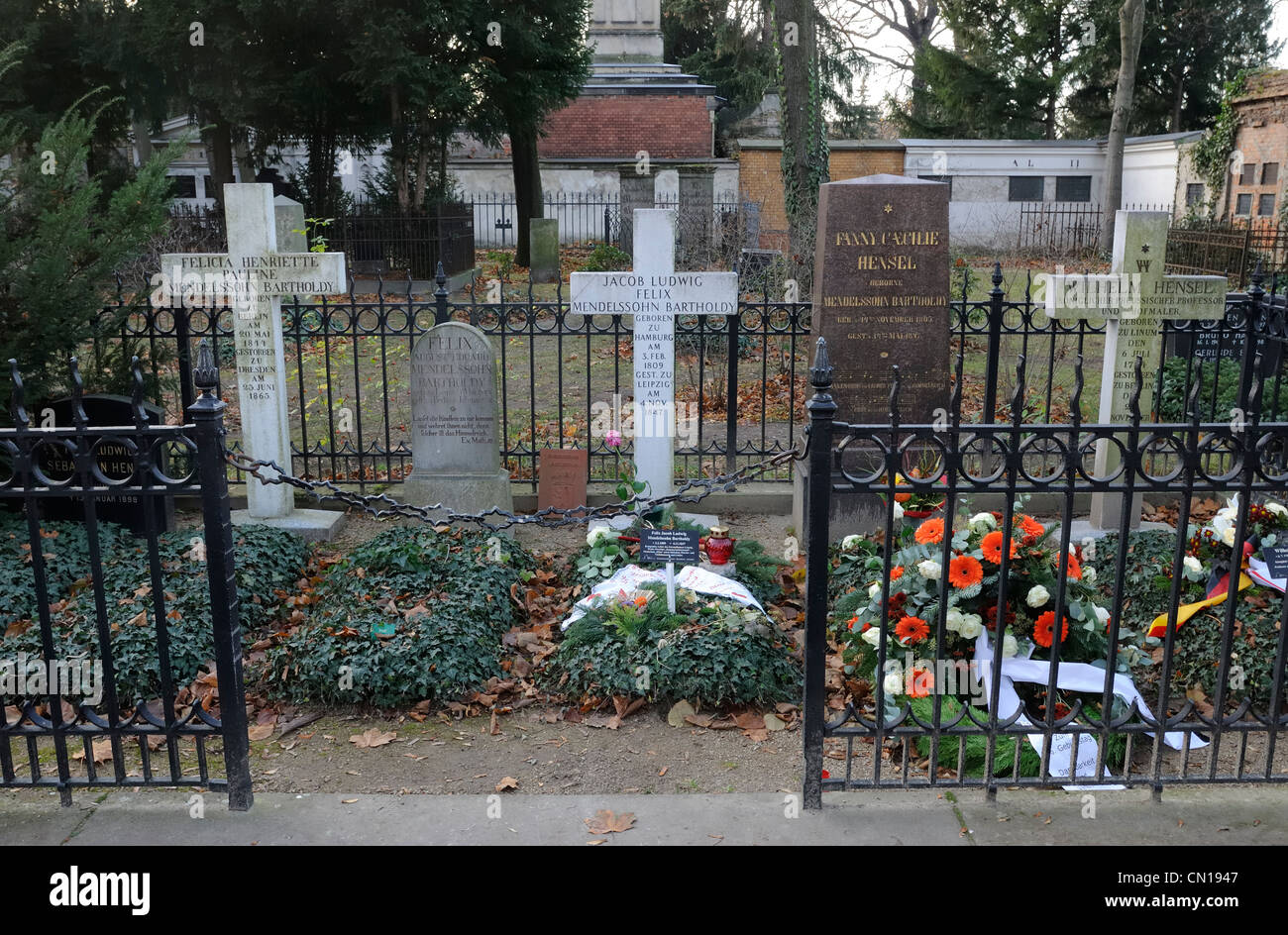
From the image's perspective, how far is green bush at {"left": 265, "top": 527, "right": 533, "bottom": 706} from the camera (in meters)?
5.18

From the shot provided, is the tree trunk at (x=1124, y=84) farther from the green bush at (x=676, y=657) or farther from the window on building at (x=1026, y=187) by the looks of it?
the green bush at (x=676, y=657)

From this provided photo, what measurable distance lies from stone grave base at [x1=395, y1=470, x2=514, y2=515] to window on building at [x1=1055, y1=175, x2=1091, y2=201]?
94.1 ft

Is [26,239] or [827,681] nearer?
[827,681]

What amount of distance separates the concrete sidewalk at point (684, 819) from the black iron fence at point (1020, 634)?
0.09m

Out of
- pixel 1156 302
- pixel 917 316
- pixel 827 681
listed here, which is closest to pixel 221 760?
pixel 827 681

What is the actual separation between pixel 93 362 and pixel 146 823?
17.5 feet

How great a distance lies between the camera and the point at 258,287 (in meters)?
7.46

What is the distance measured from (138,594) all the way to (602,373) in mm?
8166

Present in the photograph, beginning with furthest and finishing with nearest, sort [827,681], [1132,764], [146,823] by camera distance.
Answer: [827,681] → [1132,764] → [146,823]

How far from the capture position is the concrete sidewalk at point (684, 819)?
12.1ft

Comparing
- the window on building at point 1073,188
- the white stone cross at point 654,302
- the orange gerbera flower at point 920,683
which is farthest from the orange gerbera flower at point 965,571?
the window on building at point 1073,188

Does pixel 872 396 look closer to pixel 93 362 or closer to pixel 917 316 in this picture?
pixel 917 316

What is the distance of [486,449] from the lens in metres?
7.68

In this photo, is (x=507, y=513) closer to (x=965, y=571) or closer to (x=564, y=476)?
Result: (x=564, y=476)
